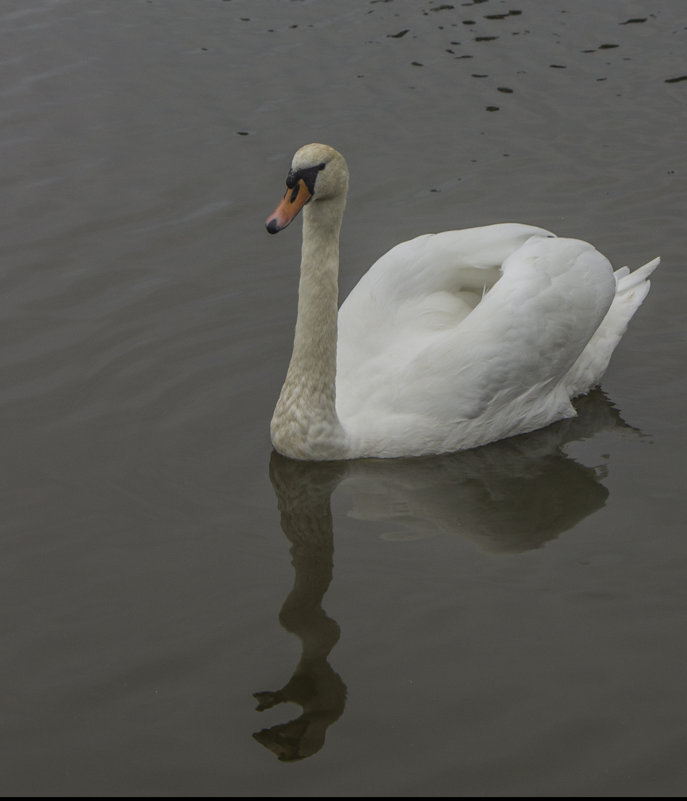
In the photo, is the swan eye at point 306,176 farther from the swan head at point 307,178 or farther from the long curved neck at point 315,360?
the long curved neck at point 315,360

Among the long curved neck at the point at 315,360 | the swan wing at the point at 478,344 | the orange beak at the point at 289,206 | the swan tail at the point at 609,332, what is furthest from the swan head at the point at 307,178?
the swan tail at the point at 609,332

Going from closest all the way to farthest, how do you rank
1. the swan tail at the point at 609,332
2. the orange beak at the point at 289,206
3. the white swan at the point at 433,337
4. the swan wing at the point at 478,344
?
the orange beak at the point at 289,206, the white swan at the point at 433,337, the swan wing at the point at 478,344, the swan tail at the point at 609,332

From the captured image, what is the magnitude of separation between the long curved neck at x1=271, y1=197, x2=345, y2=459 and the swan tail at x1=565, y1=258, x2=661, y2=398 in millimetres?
1634

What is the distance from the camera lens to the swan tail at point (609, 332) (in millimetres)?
7605

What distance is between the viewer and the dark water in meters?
4.97

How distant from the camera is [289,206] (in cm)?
608

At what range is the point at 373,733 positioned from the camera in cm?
496

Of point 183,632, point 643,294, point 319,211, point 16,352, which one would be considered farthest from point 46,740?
point 643,294

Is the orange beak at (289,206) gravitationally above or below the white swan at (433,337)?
above

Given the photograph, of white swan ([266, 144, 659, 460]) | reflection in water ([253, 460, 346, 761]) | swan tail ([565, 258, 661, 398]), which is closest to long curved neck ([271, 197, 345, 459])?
white swan ([266, 144, 659, 460])

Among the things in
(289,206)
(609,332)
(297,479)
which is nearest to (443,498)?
(297,479)

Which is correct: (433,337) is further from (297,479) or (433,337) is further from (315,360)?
(297,479)

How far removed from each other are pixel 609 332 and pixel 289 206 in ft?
8.70

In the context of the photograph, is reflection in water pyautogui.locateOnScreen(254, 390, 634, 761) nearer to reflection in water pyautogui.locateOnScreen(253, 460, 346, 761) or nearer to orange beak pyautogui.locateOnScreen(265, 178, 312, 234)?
reflection in water pyautogui.locateOnScreen(253, 460, 346, 761)
